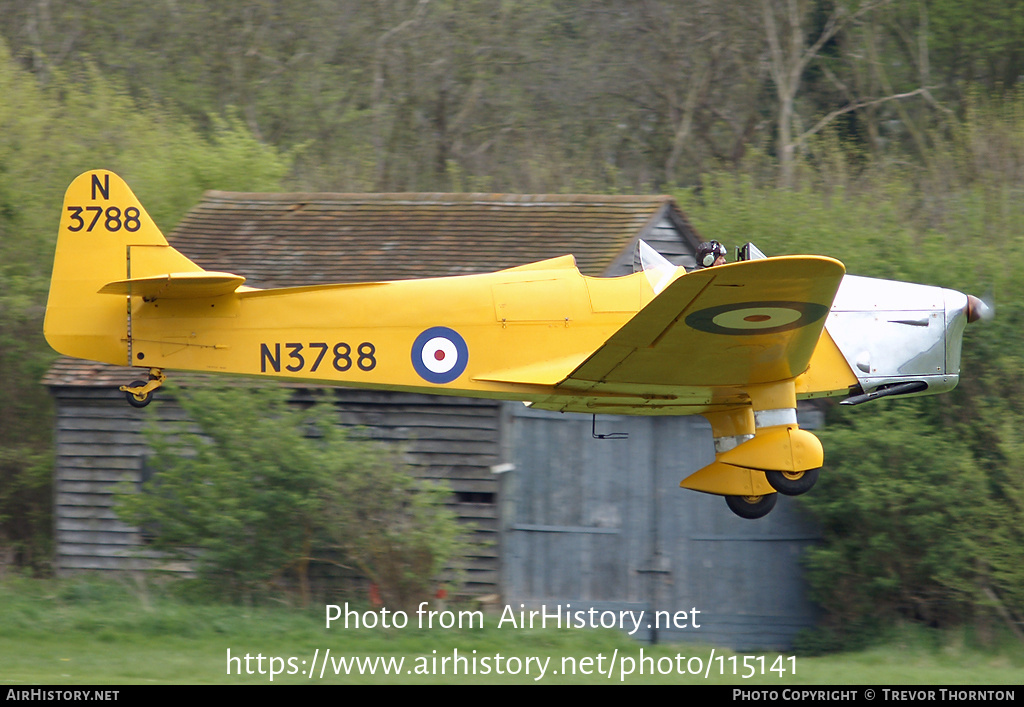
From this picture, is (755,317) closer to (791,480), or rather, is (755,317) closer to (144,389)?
(791,480)

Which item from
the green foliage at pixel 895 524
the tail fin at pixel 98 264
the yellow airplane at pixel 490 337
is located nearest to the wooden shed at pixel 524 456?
the green foliage at pixel 895 524

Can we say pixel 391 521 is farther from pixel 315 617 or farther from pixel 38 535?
pixel 38 535

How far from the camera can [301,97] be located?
23734 millimetres

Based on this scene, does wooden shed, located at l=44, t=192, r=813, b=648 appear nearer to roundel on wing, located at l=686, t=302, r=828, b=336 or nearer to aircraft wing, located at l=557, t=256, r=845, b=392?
aircraft wing, located at l=557, t=256, r=845, b=392

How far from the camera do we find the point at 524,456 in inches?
516

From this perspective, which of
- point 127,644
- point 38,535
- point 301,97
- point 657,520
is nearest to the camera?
point 127,644

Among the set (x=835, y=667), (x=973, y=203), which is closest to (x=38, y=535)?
(x=835, y=667)

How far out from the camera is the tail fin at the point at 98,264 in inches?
318

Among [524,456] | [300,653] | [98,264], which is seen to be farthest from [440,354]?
[524,456]

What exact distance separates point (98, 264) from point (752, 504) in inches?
217

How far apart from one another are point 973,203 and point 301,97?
45.4ft

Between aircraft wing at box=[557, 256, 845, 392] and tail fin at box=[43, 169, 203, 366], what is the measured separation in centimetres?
326

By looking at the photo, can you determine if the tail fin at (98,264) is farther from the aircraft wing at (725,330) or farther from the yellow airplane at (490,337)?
the aircraft wing at (725,330)

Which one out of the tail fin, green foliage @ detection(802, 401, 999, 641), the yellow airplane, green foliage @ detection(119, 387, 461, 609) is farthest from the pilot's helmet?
green foliage @ detection(802, 401, 999, 641)
